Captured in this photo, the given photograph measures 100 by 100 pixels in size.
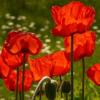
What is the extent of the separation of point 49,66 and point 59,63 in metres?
0.05

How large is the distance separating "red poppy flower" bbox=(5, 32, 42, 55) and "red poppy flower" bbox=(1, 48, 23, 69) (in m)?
0.07

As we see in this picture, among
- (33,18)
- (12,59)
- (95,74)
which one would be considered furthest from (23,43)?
(33,18)

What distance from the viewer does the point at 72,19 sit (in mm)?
1695

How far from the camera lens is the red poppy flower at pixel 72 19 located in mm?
1669

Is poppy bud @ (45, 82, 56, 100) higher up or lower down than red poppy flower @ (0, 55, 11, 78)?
lower down

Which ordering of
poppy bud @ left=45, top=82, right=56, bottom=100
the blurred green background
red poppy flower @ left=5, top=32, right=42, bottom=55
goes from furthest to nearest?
the blurred green background < red poppy flower @ left=5, top=32, right=42, bottom=55 < poppy bud @ left=45, top=82, right=56, bottom=100

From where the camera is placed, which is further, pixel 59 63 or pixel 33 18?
pixel 33 18

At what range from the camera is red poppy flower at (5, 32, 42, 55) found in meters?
1.66

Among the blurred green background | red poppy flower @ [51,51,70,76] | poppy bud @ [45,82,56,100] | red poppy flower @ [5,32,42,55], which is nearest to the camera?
poppy bud @ [45,82,56,100]

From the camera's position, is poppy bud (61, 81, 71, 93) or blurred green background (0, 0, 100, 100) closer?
poppy bud (61, 81, 71, 93)

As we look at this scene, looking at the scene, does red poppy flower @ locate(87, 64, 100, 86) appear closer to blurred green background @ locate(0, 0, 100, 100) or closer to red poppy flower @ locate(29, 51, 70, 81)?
red poppy flower @ locate(29, 51, 70, 81)

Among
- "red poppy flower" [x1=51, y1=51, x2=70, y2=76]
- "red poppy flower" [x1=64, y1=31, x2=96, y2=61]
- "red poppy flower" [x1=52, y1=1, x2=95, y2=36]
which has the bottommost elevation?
"red poppy flower" [x1=51, y1=51, x2=70, y2=76]

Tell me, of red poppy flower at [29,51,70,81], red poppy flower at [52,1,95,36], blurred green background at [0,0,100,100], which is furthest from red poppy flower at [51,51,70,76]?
blurred green background at [0,0,100,100]

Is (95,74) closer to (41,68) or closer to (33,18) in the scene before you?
(41,68)
